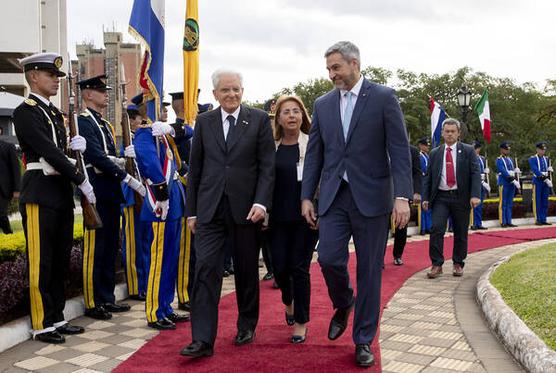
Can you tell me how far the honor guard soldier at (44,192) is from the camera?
14.9 feet

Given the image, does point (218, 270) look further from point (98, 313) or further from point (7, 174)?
point (7, 174)

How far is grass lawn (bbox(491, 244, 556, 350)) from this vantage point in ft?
13.4

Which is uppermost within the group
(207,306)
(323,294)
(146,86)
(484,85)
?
(484,85)

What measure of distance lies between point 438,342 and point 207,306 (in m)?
1.80

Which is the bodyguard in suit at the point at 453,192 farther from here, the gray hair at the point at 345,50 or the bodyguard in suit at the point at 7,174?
the bodyguard in suit at the point at 7,174

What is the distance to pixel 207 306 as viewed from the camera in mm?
4102

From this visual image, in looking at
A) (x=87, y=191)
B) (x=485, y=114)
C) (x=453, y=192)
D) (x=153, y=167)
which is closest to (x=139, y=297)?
(x=87, y=191)

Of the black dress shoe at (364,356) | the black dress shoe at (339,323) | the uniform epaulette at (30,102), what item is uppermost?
the uniform epaulette at (30,102)

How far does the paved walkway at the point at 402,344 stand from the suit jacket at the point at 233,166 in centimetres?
122

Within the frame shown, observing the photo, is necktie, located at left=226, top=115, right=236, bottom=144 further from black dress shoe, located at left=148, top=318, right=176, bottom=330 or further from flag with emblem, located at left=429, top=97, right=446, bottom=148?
flag with emblem, located at left=429, top=97, right=446, bottom=148

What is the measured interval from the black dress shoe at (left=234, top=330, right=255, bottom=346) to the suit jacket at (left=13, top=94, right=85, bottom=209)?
1778 mm

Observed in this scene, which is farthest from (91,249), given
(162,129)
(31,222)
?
(162,129)

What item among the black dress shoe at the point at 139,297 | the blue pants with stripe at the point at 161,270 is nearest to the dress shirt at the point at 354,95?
the blue pants with stripe at the point at 161,270

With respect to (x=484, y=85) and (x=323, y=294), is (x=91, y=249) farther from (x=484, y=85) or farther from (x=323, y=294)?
(x=484, y=85)
